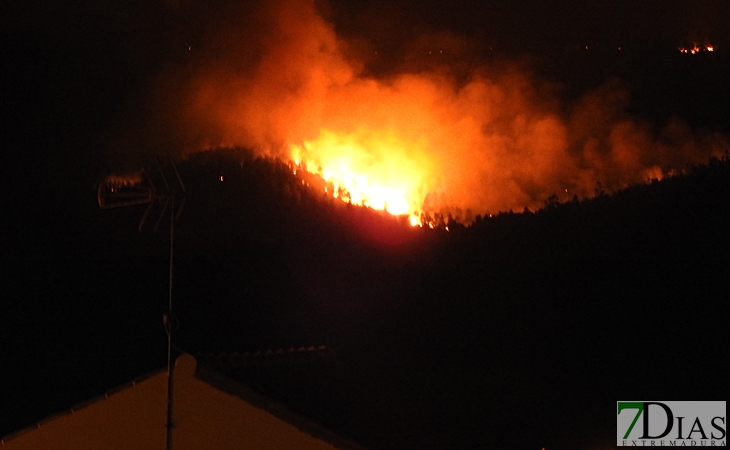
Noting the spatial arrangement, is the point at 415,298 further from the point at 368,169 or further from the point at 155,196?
the point at 155,196

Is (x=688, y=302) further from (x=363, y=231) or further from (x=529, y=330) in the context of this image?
(x=363, y=231)

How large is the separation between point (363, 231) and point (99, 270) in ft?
21.9

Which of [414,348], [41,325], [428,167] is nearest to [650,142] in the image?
[428,167]

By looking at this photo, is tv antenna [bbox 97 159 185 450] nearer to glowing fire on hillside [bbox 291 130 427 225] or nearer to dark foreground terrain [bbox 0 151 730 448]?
dark foreground terrain [bbox 0 151 730 448]

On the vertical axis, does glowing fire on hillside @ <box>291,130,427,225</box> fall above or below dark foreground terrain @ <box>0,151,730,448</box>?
above

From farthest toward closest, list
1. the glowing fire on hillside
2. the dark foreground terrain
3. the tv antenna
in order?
the glowing fire on hillside < the dark foreground terrain < the tv antenna

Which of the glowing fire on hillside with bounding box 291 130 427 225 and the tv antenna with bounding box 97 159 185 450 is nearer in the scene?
the tv antenna with bounding box 97 159 185 450

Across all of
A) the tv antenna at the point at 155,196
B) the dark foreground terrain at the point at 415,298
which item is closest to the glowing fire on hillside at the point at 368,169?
the dark foreground terrain at the point at 415,298

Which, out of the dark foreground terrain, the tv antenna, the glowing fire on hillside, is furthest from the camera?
the glowing fire on hillside

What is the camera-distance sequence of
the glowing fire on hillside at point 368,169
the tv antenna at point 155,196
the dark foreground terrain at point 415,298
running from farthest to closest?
the glowing fire on hillside at point 368,169
the dark foreground terrain at point 415,298
the tv antenna at point 155,196

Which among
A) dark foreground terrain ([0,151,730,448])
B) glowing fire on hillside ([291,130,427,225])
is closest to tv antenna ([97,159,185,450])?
dark foreground terrain ([0,151,730,448])

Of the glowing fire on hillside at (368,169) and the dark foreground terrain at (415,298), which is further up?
the glowing fire on hillside at (368,169)

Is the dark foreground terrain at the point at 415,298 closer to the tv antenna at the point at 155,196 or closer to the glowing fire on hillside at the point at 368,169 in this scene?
the glowing fire on hillside at the point at 368,169

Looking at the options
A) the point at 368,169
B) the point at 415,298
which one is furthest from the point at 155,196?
the point at 368,169
